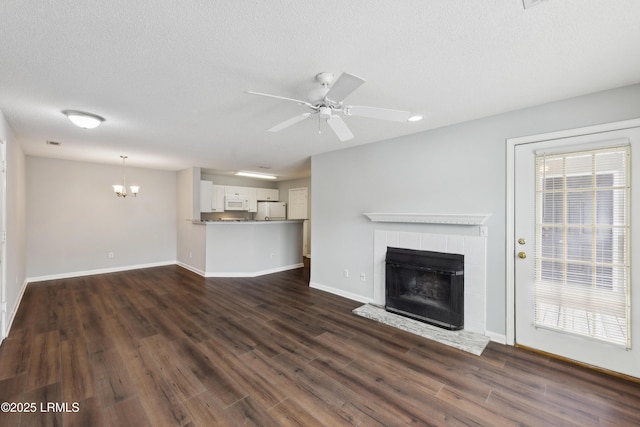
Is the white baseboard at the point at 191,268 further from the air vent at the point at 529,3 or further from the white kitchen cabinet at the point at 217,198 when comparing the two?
the air vent at the point at 529,3

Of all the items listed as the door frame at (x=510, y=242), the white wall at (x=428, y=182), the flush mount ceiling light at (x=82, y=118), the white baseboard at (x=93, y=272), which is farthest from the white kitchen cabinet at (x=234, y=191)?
the door frame at (x=510, y=242)

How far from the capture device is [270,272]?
19.6 ft

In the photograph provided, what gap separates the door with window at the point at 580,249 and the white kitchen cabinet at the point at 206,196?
20.6 ft

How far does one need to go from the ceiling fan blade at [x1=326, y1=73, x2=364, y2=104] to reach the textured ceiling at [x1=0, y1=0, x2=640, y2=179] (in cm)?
26

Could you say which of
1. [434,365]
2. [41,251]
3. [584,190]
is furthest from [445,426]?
[41,251]

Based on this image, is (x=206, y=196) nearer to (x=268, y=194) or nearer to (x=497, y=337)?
(x=268, y=194)

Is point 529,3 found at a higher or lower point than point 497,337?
higher

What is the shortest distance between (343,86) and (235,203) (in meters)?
6.40

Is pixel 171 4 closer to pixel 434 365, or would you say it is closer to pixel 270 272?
pixel 434 365

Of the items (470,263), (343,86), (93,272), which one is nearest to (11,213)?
(93,272)

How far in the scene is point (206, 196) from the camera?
6.73 metres

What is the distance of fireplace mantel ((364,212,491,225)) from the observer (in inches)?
116

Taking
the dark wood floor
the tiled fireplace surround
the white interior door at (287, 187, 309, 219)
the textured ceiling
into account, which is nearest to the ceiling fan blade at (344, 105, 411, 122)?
the textured ceiling

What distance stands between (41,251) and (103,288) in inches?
67.4
